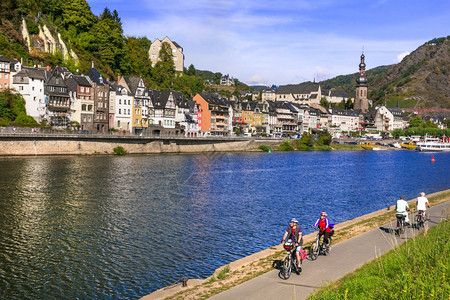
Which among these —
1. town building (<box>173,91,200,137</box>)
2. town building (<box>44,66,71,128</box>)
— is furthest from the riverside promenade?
town building (<box>173,91,200,137</box>)

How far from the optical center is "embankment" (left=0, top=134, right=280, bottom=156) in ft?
216

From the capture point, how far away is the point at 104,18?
120938 millimetres

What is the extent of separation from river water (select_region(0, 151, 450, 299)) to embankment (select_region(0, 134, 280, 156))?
12.2 ft

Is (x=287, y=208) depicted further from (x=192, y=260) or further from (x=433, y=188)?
(x=433, y=188)

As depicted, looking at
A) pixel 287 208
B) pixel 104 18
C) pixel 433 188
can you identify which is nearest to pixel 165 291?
pixel 287 208

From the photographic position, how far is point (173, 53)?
15700 centimetres

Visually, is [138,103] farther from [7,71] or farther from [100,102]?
[7,71]

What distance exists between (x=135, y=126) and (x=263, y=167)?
36615 millimetres

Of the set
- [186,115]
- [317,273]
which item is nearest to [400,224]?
[317,273]

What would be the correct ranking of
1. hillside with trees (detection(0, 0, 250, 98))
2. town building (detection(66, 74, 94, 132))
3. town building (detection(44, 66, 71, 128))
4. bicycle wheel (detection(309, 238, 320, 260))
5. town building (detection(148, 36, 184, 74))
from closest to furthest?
bicycle wheel (detection(309, 238, 320, 260)) → town building (detection(44, 66, 71, 128)) → town building (detection(66, 74, 94, 132)) → hillside with trees (detection(0, 0, 250, 98)) → town building (detection(148, 36, 184, 74))

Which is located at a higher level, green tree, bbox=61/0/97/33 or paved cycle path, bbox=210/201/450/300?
green tree, bbox=61/0/97/33

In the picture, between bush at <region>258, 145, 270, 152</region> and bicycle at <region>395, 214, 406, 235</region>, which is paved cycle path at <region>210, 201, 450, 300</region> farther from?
bush at <region>258, 145, 270, 152</region>

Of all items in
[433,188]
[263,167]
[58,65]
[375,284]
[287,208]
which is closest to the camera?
[375,284]

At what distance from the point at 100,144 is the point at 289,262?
218ft
